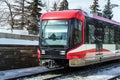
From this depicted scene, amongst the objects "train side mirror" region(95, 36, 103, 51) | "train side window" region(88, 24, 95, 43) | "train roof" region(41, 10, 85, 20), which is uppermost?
"train roof" region(41, 10, 85, 20)

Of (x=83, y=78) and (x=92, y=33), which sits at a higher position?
(x=92, y=33)

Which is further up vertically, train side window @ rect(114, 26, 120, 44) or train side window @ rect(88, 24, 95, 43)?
train side window @ rect(88, 24, 95, 43)

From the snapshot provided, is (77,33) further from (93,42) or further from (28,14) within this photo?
(28,14)

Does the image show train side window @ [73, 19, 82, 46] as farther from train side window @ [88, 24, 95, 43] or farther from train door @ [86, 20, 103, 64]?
train side window @ [88, 24, 95, 43]

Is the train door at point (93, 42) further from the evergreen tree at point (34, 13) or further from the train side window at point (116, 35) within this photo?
the evergreen tree at point (34, 13)

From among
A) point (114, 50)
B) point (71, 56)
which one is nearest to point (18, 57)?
point (71, 56)

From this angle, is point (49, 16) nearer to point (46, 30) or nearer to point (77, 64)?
point (46, 30)

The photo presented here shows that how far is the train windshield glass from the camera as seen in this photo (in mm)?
16812

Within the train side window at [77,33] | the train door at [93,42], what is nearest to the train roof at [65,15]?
the train side window at [77,33]

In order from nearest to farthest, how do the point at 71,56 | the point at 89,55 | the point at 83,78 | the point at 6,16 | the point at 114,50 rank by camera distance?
the point at 83,78
the point at 71,56
the point at 89,55
the point at 114,50
the point at 6,16

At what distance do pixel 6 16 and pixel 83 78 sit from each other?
46.5 metres

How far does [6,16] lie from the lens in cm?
6047

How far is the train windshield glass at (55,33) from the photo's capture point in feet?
55.2

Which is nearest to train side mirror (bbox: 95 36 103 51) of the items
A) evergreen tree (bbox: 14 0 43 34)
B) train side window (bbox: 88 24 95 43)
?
train side window (bbox: 88 24 95 43)
